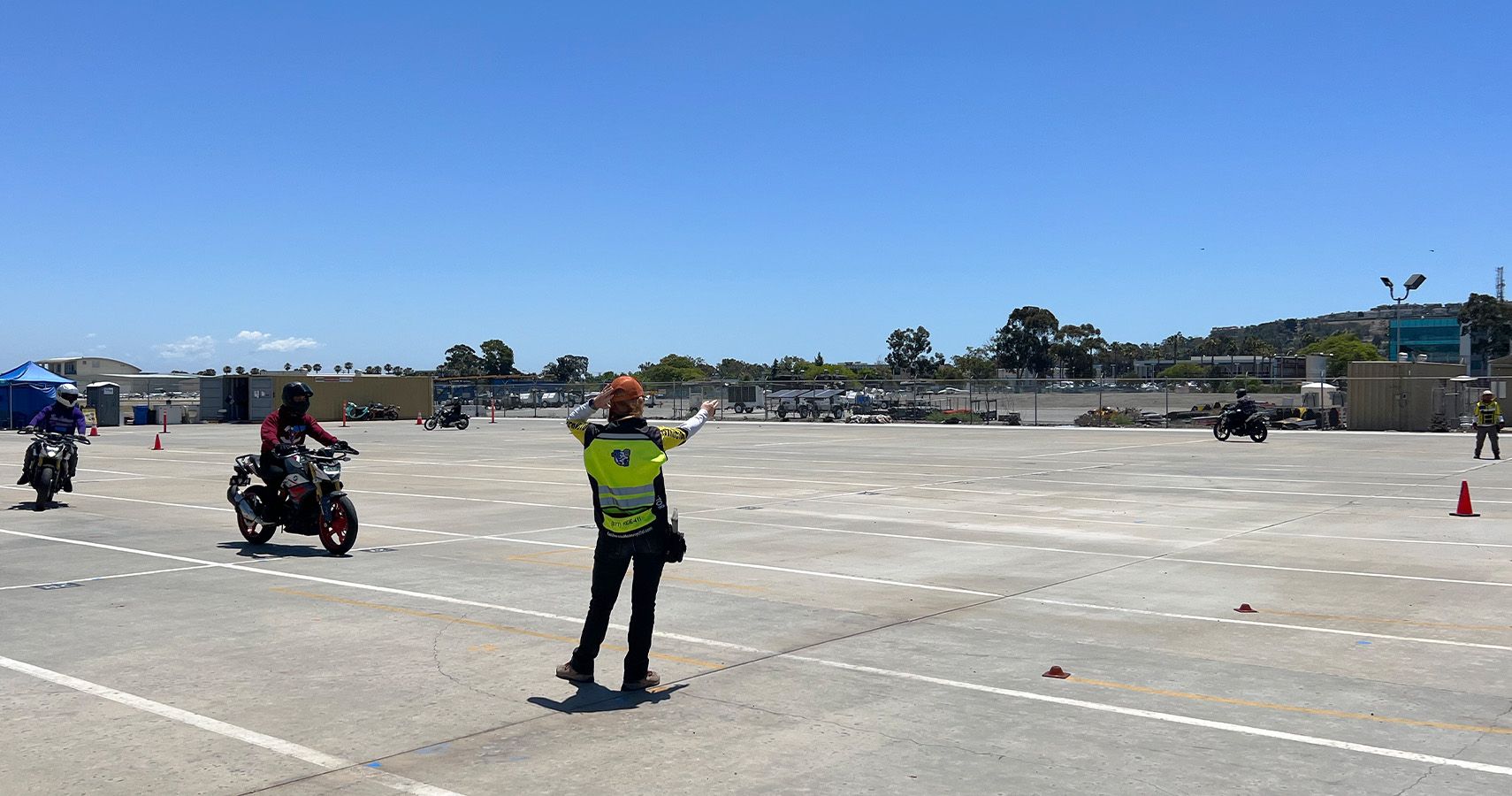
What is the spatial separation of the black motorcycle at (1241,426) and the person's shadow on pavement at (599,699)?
33.2 metres

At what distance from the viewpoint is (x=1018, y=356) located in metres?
159

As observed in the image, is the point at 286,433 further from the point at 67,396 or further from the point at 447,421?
the point at 447,421

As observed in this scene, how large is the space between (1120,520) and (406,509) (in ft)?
34.0

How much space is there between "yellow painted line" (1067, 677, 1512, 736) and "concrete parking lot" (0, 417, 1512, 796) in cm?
2

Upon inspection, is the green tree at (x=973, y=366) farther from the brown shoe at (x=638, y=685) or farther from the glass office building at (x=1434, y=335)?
the brown shoe at (x=638, y=685)

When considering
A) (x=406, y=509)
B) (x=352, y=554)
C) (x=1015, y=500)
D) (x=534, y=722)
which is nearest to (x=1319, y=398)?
(x=1015, y=500)

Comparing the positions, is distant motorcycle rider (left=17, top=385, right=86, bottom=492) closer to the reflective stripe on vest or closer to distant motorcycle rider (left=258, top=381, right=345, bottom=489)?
distant motorcycle rider (left=258, top=381, right=345, bottom=489)

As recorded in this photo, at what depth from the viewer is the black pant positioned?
708cm

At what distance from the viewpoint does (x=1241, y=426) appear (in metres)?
36.8

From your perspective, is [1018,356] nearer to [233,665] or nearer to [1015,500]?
[1015,500]

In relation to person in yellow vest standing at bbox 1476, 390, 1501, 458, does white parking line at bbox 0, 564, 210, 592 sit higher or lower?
lower

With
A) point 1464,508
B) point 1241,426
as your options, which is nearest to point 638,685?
point 1464,508

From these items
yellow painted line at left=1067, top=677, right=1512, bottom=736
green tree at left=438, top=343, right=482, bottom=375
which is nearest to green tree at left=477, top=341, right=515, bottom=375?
green tree at left=438, top=343, right=482, bottom=375

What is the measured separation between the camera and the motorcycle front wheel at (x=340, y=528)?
1277 cm
